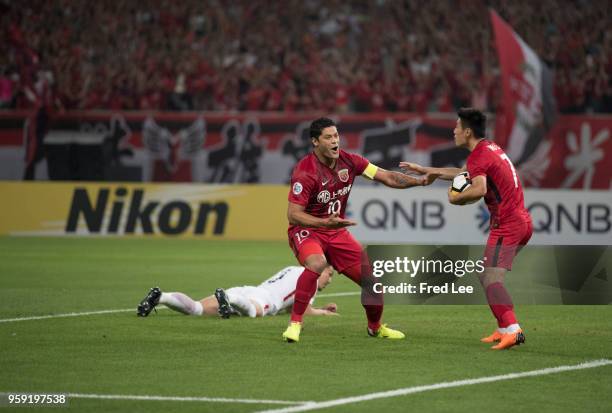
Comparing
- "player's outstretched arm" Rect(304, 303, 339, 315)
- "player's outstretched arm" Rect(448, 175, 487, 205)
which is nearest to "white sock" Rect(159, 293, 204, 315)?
"player's outstretched arm" Rect(304, 303, 339, 315)

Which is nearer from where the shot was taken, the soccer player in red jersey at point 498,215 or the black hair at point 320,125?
the soccer player in red jersey at point 498,215

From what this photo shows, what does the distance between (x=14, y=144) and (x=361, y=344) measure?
50.8ft

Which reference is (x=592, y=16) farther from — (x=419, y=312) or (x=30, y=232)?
(x=419, y=312)

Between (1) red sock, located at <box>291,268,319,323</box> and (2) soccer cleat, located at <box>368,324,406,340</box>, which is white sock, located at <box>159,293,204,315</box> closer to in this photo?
(1) red sock, located at <box>291,268,319,323</box>

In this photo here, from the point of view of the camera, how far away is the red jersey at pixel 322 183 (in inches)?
388

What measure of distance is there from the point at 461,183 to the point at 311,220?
129 centimetres

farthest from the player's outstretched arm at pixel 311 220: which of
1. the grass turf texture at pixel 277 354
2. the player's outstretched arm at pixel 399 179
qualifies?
the grass turf texture at pixel 277 354

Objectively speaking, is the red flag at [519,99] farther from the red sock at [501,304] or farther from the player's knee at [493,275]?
the red sock at [501,304]

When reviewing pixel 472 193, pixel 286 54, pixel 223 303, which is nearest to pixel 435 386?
pixel 472 193

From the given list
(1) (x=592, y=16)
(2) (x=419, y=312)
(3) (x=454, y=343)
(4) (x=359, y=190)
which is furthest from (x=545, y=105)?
(3) (x=454, y=343)

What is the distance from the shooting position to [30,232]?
22797 millimetres

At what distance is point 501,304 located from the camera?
9297 mm

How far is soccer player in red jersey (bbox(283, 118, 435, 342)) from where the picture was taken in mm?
9828

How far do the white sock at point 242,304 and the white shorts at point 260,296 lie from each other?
71 millimetres
